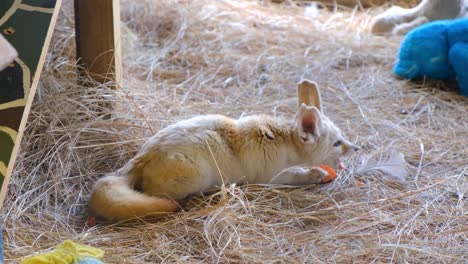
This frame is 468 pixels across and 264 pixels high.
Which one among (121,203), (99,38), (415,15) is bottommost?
(121,203)

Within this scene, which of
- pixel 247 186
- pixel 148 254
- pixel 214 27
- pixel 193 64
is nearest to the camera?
pixel 148 254

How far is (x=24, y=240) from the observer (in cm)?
286

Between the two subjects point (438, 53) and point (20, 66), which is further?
point (438, 53)

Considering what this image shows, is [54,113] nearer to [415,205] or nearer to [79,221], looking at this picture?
[79,221]

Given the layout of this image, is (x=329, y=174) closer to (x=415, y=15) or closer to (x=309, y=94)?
(x=309, y=94)

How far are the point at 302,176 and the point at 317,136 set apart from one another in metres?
0.22

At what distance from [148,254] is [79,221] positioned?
0.48 meters

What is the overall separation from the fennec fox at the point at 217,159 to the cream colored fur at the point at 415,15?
8.89 feet

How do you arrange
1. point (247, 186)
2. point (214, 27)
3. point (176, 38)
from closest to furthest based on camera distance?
point (247, 186) → point (176, 38) → point (214, 27)

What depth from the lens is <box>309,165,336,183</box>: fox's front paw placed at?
11.5 ft

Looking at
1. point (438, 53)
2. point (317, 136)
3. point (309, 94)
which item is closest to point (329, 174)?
point (317, 136)

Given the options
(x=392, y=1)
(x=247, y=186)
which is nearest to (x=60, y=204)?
(x=247, y=186)

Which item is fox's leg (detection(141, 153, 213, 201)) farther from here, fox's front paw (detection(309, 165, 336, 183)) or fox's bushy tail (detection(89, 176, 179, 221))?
fox's front paw (detection(309, 165, 336, 183))

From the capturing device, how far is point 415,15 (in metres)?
6.26
